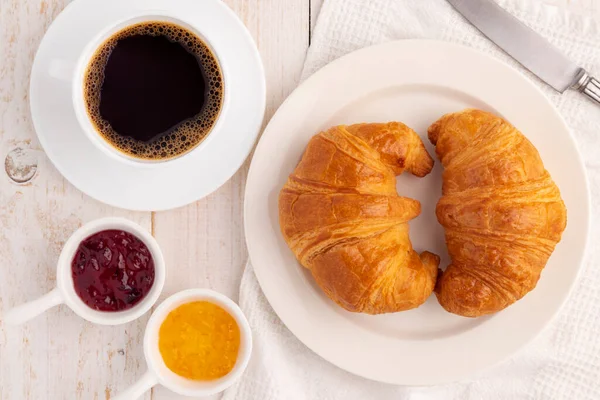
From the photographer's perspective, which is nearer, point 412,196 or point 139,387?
point 139,387

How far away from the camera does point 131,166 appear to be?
1696 millimetres

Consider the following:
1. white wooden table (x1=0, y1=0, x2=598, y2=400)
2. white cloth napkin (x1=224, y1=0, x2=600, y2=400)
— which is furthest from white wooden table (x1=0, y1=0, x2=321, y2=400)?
white cloth napkin (x1=224, y1=0, x2=600, y2=400)

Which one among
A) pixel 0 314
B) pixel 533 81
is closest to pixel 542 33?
pixel 533 81

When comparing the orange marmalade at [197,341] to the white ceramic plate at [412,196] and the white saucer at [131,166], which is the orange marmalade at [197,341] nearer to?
the white ceramic plate at [412,196]

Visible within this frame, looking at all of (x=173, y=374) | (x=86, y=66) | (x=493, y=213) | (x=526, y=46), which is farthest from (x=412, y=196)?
(x=86, y=66)

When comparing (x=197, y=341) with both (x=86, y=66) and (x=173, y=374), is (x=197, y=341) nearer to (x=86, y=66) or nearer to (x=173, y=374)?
(x=173, y=374)

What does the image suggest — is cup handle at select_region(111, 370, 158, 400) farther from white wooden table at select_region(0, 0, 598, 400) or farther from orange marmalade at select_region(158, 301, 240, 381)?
white wooden table at select_region(0, 0, 598, 400)

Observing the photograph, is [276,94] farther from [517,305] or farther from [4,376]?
[4,376]

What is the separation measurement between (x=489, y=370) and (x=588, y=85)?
87 centimetres

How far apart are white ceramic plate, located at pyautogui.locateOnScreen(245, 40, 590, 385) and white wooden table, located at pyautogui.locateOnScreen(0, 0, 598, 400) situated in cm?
12

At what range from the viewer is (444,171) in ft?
5.71

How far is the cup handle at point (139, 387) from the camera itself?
5.63 ft

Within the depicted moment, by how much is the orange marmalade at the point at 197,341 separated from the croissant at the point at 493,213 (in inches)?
24.7

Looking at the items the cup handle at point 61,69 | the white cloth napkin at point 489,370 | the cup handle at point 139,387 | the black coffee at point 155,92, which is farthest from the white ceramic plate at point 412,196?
the cup handle at point 61,69
